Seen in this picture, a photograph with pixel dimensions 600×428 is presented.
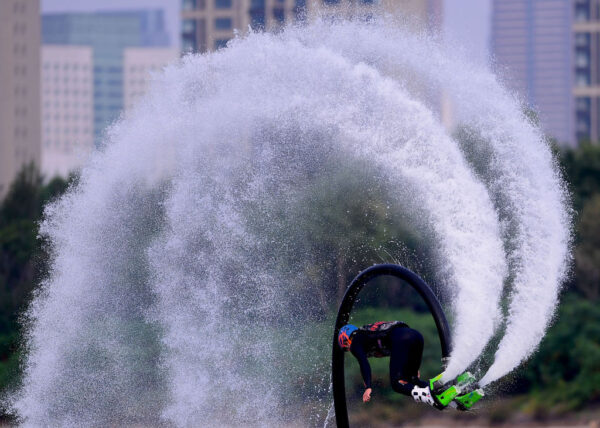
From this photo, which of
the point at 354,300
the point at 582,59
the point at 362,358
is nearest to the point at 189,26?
the point at 582,59

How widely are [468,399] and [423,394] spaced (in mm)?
694

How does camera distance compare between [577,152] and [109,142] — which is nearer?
[109,142]

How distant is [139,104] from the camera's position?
2155 centimetres

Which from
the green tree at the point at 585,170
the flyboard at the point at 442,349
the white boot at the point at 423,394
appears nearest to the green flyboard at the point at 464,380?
the flyboard at the point at 442,349

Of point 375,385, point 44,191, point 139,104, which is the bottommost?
point 375,385

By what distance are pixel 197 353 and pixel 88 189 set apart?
382 cm

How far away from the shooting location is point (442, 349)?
13852 millimetres

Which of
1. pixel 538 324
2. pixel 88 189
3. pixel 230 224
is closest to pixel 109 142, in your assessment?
pixel 88 189

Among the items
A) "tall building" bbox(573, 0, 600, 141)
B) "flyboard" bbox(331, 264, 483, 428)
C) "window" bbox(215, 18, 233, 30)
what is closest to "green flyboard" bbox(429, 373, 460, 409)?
"flyboard" bbox(331, 264, 483, 428)

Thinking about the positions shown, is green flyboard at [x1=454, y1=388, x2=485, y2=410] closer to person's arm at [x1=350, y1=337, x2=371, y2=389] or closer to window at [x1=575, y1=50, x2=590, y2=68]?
person's arm at [x1=350, y1=337, x2=371, y2=389]

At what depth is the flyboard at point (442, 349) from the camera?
13.0 meters

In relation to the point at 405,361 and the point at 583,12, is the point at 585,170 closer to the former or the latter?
the point at 405,361

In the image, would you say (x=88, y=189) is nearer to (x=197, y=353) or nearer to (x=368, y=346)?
(x=197, y=353)

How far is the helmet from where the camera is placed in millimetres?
14859
